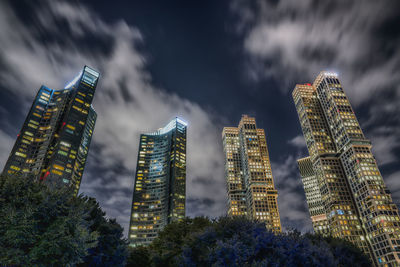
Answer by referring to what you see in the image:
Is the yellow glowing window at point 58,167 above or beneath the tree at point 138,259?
above

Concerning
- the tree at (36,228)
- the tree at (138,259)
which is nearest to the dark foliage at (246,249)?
the tree at (36,228)

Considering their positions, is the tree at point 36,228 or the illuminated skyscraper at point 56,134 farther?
the illuminated skyscraper at point 56,134

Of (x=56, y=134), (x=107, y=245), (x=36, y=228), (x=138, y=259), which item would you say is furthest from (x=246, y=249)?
(x=56, y=134)

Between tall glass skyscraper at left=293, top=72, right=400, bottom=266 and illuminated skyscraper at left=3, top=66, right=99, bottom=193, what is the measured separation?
572 feet

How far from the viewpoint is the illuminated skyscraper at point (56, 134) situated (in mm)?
150875

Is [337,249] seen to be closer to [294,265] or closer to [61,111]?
[294,265]

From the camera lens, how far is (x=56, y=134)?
540 ft

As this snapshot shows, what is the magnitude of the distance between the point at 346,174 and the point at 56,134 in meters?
208

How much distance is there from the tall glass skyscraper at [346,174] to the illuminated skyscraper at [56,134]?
174 m

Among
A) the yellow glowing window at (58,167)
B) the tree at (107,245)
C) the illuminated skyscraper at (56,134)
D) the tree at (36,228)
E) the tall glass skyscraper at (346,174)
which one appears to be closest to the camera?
the tree at (36,228)

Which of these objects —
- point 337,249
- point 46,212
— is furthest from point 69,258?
point 337,249

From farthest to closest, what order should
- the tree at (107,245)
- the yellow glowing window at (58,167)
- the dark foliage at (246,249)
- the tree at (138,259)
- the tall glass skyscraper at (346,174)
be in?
the yellow glowing window at (58,167) < the tall glass skyscraper at (346,174) < the tree at (138,259) < the tree at (107,245) < the dark foliage at (246,249)

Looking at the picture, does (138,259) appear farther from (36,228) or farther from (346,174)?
(346,174)

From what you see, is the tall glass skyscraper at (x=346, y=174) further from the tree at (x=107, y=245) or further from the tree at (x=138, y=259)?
the tree at (x=107, y=245)
